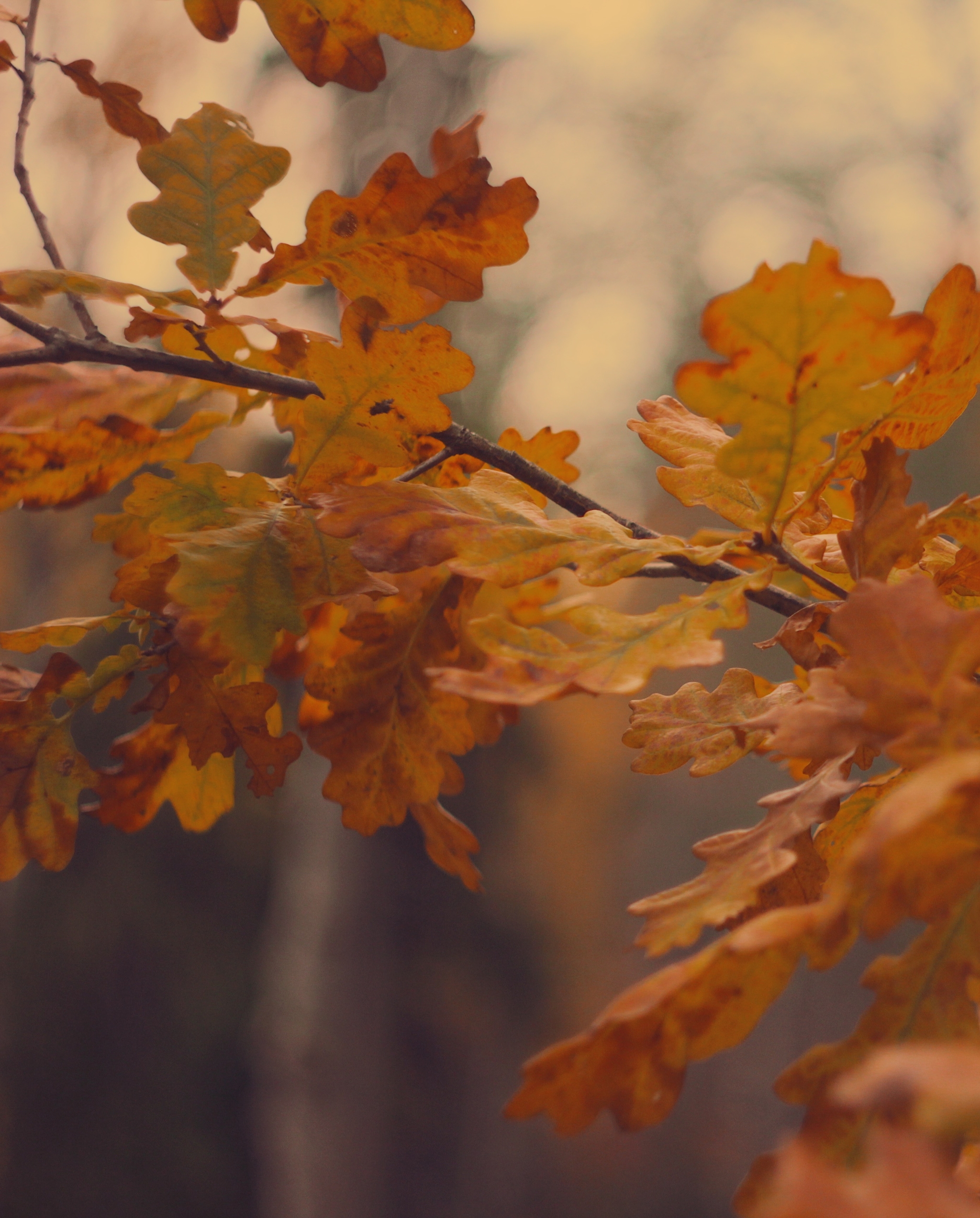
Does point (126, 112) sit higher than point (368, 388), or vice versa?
point (126, 112)

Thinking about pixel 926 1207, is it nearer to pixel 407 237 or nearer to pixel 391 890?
pixel 407 237

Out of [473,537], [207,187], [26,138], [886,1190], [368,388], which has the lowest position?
[886,1190]

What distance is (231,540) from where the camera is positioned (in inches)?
15.1

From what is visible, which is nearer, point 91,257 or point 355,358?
point 355,358

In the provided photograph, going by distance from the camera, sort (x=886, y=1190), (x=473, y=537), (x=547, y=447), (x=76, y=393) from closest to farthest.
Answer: (x=886, y=1190)
(x=473, y=537)
(x=76, y=393)
(x=547, y=447)

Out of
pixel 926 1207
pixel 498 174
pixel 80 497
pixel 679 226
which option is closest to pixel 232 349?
pixel 80 497

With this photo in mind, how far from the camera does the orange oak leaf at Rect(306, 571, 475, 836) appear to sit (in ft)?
1.35

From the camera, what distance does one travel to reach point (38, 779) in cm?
44

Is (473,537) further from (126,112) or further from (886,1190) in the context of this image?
(126,112)

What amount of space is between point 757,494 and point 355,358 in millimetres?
204

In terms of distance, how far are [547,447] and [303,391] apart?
0.21 m

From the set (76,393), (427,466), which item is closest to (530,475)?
(427,466)

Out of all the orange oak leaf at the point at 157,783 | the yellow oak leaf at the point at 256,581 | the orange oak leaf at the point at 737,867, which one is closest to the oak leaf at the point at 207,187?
the yellow oak leaf at the point at 256,581

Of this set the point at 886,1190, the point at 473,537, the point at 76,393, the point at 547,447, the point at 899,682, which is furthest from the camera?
the point at 547,447
